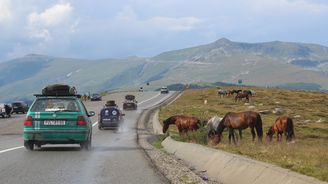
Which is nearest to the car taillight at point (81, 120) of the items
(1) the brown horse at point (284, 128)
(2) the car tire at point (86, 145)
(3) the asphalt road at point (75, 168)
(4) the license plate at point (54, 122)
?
(4) the license plate at point (54, 122)

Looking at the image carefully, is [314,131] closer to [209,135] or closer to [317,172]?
[209,135]

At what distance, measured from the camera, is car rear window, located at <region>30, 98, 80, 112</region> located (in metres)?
20.1

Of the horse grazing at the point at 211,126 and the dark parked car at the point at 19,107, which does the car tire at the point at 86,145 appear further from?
the dark parked car at the point at 19,107

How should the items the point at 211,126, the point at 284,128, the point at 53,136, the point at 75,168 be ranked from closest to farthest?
the point at 75,168 → the point at 53,136 → the point at 211,126 → the point at 284,128

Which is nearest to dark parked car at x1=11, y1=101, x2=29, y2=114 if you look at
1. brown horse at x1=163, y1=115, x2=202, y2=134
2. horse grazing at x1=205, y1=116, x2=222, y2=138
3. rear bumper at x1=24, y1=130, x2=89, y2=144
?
horse grazing at x1=205, y1=116, x2=222, y2=138

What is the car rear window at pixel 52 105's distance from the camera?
20145 mm

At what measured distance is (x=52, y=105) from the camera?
67.4 feet

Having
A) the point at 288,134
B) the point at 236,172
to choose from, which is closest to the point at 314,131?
the point at 288,134

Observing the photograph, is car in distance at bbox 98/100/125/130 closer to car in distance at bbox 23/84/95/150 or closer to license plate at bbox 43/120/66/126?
car in distance at bbox 23/84/95/150

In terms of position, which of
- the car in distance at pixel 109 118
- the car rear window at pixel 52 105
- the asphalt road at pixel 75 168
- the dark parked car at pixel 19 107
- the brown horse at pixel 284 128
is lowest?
the dark parked car at pixel 19 107

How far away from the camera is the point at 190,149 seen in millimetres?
18203

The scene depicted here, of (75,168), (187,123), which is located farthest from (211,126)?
(75,168)

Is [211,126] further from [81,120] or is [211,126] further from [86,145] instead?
[81,120]

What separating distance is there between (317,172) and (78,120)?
1131 centimetres
